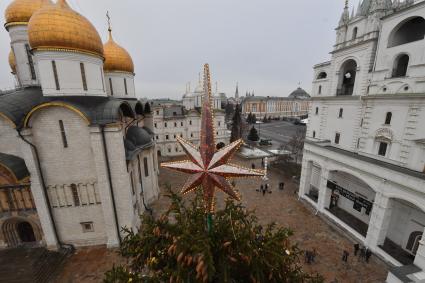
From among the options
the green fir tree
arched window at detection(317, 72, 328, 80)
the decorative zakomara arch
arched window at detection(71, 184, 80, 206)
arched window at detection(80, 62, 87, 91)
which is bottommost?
arched window at detection(71, 184, 80, 206)

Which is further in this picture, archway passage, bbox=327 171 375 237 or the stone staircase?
archway passage, bbox=327 171 375 237

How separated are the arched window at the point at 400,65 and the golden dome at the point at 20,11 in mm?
27599

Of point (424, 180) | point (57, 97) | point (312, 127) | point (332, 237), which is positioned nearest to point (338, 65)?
point (312, 127)

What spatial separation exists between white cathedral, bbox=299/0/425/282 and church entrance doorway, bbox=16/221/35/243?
79.4ft

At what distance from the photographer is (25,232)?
14562mm

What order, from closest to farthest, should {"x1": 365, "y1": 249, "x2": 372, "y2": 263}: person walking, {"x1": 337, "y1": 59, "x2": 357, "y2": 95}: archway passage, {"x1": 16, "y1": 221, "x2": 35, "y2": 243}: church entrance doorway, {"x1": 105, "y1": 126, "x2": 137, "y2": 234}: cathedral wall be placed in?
{"x1": 105, "y1": 126, "x2": 137, "y2": 234}: cathedral wall, {"x1": 365, "y1": 249, "x2": 372, "y2": 263}: person walking, {"x1": 16, "y1": 221, "x2": 35, "y2": 243}: church entrance doorway, {"x1": 337, "y1": 59, "x2": 357, "y2": 95}: archway passage

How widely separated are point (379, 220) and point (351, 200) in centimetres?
342

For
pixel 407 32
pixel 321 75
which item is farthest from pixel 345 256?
pixel 407 32

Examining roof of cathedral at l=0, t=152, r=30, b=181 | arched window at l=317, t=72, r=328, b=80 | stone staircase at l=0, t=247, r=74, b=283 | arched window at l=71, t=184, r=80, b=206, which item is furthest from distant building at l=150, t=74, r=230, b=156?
stone staircase at l=0, t=247, r=74, b=283

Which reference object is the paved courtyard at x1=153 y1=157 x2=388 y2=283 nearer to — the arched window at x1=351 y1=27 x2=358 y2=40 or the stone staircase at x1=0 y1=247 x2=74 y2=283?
the stone staircase at x1=0 y1=247 x2=74 y2=283

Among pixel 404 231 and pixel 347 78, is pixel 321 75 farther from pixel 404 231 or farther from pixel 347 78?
pixel 404 231

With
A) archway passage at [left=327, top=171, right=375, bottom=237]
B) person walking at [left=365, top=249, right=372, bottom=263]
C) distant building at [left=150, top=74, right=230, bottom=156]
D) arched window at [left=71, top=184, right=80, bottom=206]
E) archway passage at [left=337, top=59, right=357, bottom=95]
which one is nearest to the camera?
arched window at [left=71, top=184, right=80, bottom=206]

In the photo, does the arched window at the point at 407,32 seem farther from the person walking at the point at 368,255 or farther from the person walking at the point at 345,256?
the person walking at the point at 345,256

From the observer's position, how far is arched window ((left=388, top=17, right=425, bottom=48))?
47.8ft
